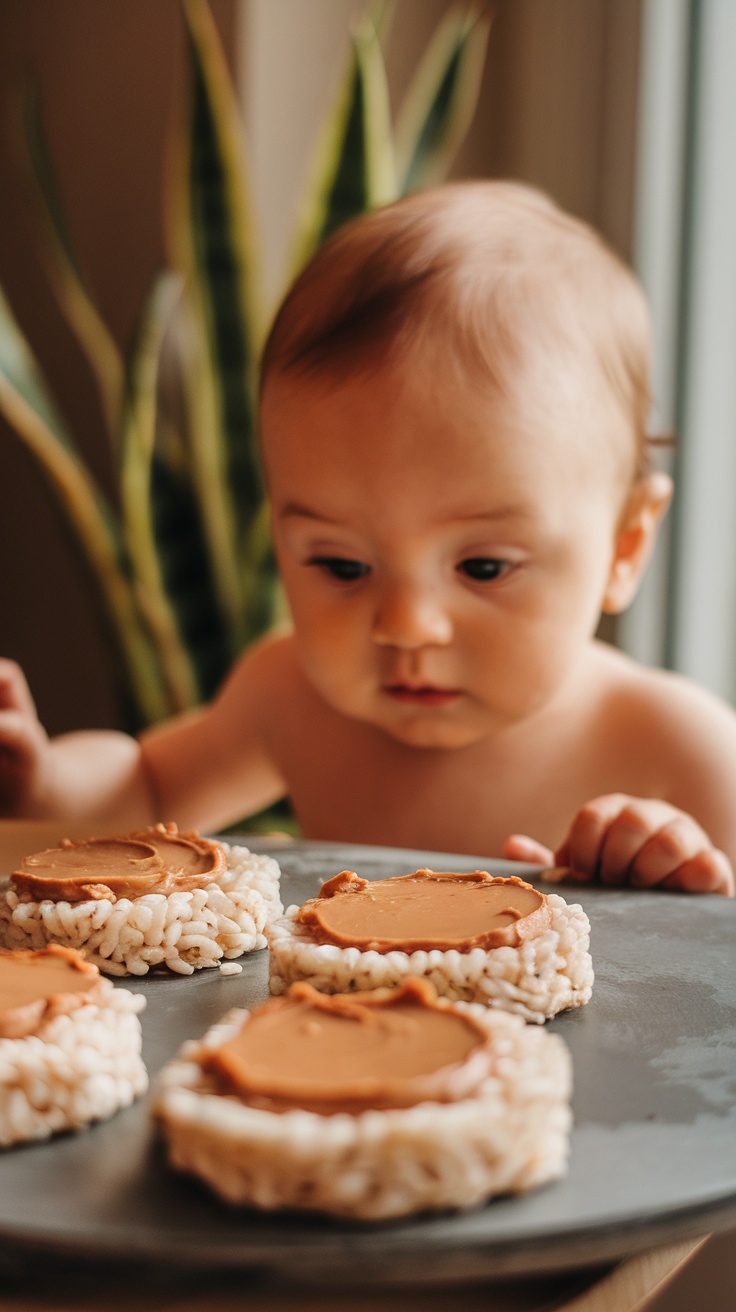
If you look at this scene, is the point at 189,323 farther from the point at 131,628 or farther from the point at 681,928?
the point at 681,928

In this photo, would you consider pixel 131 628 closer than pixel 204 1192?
No

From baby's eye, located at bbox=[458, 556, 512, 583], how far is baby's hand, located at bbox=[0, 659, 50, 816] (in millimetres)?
433

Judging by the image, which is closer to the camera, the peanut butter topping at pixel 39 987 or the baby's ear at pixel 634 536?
the peanut butter topping at pixel 39 987

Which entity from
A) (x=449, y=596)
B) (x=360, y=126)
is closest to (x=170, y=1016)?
(x=449, y=596)

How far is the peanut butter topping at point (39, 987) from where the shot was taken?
0.53 metres

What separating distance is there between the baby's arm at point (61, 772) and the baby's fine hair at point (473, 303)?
41cm

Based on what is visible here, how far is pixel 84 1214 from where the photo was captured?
1.41 feet

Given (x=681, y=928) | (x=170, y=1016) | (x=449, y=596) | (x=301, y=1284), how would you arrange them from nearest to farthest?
(x=301, y=1284), (x=170, y=1016), (x=681, y=928), (x=449, y=596)

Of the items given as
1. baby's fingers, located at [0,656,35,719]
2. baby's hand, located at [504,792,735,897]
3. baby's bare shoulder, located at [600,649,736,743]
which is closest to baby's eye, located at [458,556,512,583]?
baby's hand, located at [504,792,735,897]

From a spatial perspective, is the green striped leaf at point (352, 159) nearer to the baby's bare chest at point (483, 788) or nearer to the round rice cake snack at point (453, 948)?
the baby's bare chest at point (483, 788)

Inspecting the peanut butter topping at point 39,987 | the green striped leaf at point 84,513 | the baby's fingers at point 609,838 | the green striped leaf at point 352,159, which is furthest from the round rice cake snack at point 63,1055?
the green striped leaf at point 352,159

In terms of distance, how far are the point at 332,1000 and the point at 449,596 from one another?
55cm

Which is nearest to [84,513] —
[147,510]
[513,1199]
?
[147,510]

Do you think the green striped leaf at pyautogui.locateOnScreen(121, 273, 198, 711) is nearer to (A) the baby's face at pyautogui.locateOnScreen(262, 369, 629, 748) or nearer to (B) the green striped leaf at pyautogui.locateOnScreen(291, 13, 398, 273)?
(B) the green striped leaf at pyautogui.locateOnScreen(291, 13, 398, 273)
